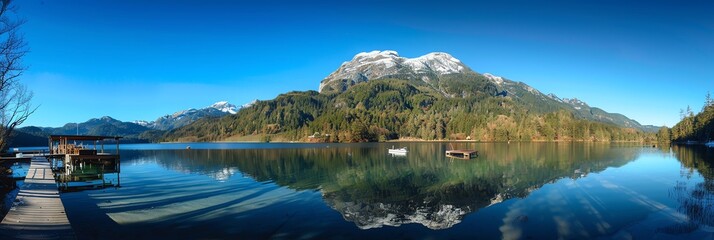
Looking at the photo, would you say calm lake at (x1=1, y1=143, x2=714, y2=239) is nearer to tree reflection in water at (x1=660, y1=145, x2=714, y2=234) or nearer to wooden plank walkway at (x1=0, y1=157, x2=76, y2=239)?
tree reflection in water at (x1=660, y1=145, x2=714, y2=234)

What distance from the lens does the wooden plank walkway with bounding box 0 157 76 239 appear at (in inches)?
583

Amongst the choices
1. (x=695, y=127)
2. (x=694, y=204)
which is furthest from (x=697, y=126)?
(x=694, y=204)

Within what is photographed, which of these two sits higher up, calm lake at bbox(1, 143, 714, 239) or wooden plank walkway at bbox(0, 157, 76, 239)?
wooden plank walkway at bbox(0, 157, 76, 239)

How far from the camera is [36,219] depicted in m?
17.1

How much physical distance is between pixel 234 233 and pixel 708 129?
185899mm

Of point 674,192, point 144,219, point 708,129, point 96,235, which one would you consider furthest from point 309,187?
point 708,129

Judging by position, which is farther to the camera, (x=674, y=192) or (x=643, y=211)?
(x=674, y=192)

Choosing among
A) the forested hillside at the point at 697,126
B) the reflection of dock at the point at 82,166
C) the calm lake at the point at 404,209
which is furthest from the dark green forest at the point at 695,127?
the reflection of dock at the point at 82,166

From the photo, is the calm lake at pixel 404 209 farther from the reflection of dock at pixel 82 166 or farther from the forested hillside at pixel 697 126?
the forested hillside at pixel 697 126

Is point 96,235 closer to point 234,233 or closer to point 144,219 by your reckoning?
point 144,219

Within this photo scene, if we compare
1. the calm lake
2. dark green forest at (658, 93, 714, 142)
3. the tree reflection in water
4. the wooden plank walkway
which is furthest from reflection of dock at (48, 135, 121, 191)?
dark green forest at (658, 93, 714, 142)

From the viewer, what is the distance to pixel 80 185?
39469 millimetres

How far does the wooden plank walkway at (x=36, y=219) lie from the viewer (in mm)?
14805

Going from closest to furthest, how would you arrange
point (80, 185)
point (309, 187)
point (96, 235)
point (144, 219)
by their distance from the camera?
1. point (96, 235)
2. point (144, 219)
3. point (309, 187)
4. point (80, 185)
